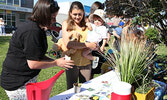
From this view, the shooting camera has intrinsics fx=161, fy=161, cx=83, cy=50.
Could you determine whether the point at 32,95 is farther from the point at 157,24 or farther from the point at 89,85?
the point at 157,24

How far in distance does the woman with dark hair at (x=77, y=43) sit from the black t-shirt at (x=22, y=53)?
2.52 ft

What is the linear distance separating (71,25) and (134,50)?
3.26 feet

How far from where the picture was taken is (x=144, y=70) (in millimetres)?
1588

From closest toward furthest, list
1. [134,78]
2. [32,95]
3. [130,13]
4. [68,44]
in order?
[32,95]
[134,78]
[130,13]
[68,44]

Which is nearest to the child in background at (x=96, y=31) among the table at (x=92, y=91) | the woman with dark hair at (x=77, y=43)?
the woman with dark hair at (x=77, y=43)

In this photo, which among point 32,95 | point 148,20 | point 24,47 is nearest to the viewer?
point 32,95

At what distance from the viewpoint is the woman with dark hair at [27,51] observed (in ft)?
4.11

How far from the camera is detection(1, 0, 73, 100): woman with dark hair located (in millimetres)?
1251

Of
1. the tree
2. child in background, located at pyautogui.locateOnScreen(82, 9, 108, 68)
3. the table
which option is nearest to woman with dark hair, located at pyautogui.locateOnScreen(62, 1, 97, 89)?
child in background, located at pyautogui.locateOnScreen(82, 9, 108, 68)

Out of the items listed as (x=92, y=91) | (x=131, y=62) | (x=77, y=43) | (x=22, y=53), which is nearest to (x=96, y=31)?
(x=77, y=43)

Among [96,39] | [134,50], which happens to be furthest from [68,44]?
[134,50]

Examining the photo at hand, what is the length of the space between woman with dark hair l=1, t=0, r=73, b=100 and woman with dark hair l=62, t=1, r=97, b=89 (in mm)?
698

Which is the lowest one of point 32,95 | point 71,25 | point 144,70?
point 32,95

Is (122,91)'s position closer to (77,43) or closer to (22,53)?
(22,53)
